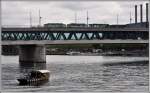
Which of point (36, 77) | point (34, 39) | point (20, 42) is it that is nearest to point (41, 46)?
point (34, 39)

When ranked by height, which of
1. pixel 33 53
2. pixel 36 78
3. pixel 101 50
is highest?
pixel 33 53

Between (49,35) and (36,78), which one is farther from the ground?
(49,35)

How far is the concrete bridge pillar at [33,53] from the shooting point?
53188 mm

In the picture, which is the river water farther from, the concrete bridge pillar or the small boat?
the concrete bridge pillar

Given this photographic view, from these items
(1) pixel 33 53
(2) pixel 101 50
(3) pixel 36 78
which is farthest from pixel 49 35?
(2) pixel 101 50

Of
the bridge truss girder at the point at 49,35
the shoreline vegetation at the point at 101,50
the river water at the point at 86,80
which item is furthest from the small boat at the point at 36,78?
the shoreline vegetation at the point at 101,50

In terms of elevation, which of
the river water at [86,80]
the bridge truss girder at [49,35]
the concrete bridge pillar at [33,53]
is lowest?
the river water at [86,80]

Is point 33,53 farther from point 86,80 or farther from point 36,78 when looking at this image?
point 86,80

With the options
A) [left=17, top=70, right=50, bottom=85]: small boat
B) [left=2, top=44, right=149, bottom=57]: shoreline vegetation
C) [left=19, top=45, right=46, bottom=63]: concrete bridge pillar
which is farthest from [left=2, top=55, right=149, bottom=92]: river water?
[left=2, top=44, right=149, bottom=57]: shoreline vegetation

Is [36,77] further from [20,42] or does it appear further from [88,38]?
[88,38]

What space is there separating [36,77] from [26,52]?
23.3 meters

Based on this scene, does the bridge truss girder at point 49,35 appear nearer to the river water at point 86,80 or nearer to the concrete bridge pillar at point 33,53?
the concrete bridge pillar at point 33,53

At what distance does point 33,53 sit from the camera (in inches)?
2104

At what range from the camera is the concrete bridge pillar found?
174 feet
